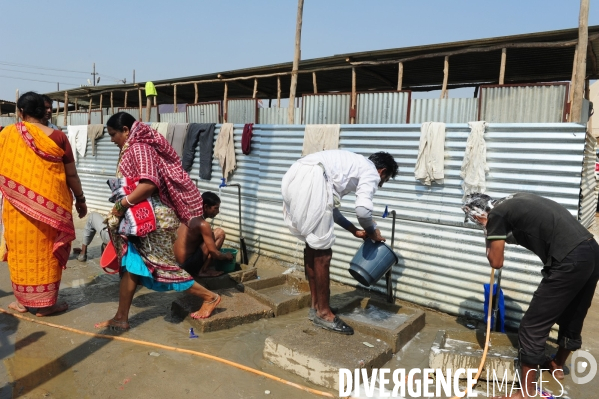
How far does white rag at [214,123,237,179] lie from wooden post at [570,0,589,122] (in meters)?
4.50

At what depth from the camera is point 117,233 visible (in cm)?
347

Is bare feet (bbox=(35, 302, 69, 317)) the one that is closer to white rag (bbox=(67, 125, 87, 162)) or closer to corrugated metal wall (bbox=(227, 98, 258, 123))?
corrugated metal wall (bbox=(227, 98, 258, 123))

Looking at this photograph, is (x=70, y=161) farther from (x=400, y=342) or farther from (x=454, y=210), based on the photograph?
(x=454, y=210)

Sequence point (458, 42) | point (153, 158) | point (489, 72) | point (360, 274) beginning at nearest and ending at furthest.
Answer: point (153, 158)
point (360, 274)
point (458, 42)
point (489, 72)

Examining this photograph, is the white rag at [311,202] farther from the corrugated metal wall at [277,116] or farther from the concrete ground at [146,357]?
the corrugated metal wall at [277,116]

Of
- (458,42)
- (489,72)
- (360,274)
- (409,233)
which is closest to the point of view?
(360,274)

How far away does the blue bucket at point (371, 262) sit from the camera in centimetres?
369

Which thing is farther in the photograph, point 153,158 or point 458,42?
point 458,42

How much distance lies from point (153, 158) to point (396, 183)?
2.70 meters

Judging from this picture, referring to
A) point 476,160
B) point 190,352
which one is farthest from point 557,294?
point 190,352

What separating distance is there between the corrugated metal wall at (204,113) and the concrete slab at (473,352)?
768 cm

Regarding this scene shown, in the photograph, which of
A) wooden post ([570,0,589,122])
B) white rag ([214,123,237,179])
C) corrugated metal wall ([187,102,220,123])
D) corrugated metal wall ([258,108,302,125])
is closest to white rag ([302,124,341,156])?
white rag ([214,123,237,179])

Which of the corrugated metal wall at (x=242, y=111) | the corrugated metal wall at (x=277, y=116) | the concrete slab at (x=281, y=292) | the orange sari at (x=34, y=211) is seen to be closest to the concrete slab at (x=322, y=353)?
the concrete slab at (x=281, y=292)

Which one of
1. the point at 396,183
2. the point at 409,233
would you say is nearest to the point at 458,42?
the point at 396,183
